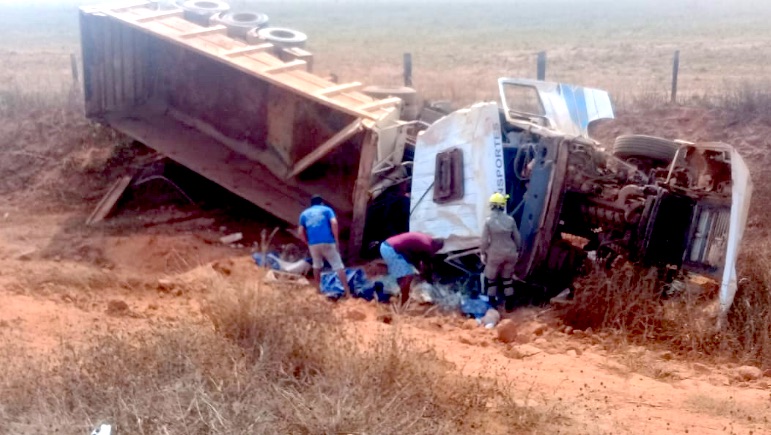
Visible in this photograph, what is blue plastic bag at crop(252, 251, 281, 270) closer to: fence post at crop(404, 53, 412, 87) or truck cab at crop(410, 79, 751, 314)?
truck cab at crop(410, 79, 751, 314)

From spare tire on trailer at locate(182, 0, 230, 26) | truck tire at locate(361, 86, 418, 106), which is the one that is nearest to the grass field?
truck tire at locate(361, 86, 418, 106)

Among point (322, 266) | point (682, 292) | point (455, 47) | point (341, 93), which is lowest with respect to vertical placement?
point (455, 47)

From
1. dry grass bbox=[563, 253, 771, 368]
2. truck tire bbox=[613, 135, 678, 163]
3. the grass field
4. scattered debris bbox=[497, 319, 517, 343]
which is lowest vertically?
the grass field

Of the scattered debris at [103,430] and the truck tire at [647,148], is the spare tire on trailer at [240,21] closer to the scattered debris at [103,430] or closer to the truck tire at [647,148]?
the truck tire at [647,148]

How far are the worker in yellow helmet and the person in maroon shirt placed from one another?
760 mm

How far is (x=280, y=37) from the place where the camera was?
42.4 feet

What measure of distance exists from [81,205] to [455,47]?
24.3 metres

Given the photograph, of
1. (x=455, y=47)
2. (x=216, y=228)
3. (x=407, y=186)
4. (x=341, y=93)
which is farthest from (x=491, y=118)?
(x=455, y=47)

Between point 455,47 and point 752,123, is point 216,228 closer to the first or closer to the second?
point 752,123

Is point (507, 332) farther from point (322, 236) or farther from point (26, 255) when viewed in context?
point (26, 255)

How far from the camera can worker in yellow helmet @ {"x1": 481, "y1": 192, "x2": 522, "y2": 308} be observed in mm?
8455

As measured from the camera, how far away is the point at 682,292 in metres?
8.07

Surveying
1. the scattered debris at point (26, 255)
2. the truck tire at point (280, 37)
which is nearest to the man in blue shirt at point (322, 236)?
the scattered debris at point (26, 255)

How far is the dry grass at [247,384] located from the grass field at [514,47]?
11.7m
